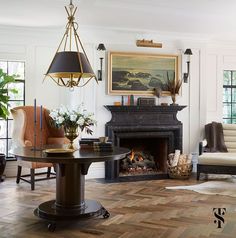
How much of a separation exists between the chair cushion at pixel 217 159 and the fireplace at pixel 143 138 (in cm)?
61

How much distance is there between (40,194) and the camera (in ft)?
15.3

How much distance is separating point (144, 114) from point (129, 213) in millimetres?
2310

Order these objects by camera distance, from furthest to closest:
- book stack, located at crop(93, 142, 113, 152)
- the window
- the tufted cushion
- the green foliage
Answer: the tufted cushion
the window
the green foliage
book stack, located at crop(93, 142, 113, 152)

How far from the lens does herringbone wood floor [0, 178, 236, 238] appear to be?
3.22m

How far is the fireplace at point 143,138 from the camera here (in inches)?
225

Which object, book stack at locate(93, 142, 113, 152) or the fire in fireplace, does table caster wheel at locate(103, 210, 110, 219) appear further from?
the fire in fireplace

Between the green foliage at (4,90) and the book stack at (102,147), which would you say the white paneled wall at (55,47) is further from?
the book stack at (102,147)

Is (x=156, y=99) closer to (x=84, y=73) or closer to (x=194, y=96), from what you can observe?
(x=194, y=96)

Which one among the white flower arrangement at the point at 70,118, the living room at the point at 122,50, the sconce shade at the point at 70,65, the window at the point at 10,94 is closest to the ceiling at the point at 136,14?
the living room at the point at 122,50

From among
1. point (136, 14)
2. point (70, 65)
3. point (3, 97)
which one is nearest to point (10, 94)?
point (3, 97)

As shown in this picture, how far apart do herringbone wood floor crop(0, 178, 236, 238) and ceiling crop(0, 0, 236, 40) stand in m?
2.43

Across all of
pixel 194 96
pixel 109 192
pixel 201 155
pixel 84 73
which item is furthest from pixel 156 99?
pixel 84 73

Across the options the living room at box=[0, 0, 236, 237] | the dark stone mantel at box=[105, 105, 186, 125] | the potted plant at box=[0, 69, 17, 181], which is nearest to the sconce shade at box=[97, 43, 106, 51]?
the living room at box=[0, 0, 236, 237]

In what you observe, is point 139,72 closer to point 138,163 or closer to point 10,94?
point 138,163
